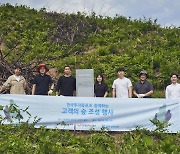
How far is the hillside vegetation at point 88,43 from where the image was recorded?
1425 cm

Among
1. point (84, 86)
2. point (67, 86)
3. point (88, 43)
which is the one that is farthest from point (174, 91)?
point (88, 43)

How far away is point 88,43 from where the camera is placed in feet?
56.8

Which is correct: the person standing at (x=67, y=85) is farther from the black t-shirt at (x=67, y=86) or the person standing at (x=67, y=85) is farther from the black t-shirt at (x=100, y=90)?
the black t-shirt at (x=100, y=90)

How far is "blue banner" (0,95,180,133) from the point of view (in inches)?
340

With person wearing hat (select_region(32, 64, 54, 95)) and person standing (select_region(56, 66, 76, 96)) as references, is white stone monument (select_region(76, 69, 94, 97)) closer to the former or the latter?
person standing (select_region(56, 66, 76, 96))

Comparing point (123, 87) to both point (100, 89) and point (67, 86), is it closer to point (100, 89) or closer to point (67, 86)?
point (100, 89)

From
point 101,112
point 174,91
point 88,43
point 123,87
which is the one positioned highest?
point 88,43

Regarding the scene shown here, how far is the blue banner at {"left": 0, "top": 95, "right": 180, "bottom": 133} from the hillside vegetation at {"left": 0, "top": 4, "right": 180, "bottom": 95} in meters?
3.53

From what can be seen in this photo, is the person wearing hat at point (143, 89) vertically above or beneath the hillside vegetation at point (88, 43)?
beneath

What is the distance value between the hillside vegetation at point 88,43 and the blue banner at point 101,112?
11.6ft

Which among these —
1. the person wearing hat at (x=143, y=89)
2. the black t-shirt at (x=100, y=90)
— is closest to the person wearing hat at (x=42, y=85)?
the black t-shirt at (x=100, y=90)

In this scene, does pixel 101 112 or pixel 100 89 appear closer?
pixel 101 112

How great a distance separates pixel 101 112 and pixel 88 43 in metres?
8.92

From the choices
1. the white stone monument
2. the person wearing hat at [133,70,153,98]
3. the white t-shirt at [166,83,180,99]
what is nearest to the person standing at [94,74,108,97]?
the white stone monument
